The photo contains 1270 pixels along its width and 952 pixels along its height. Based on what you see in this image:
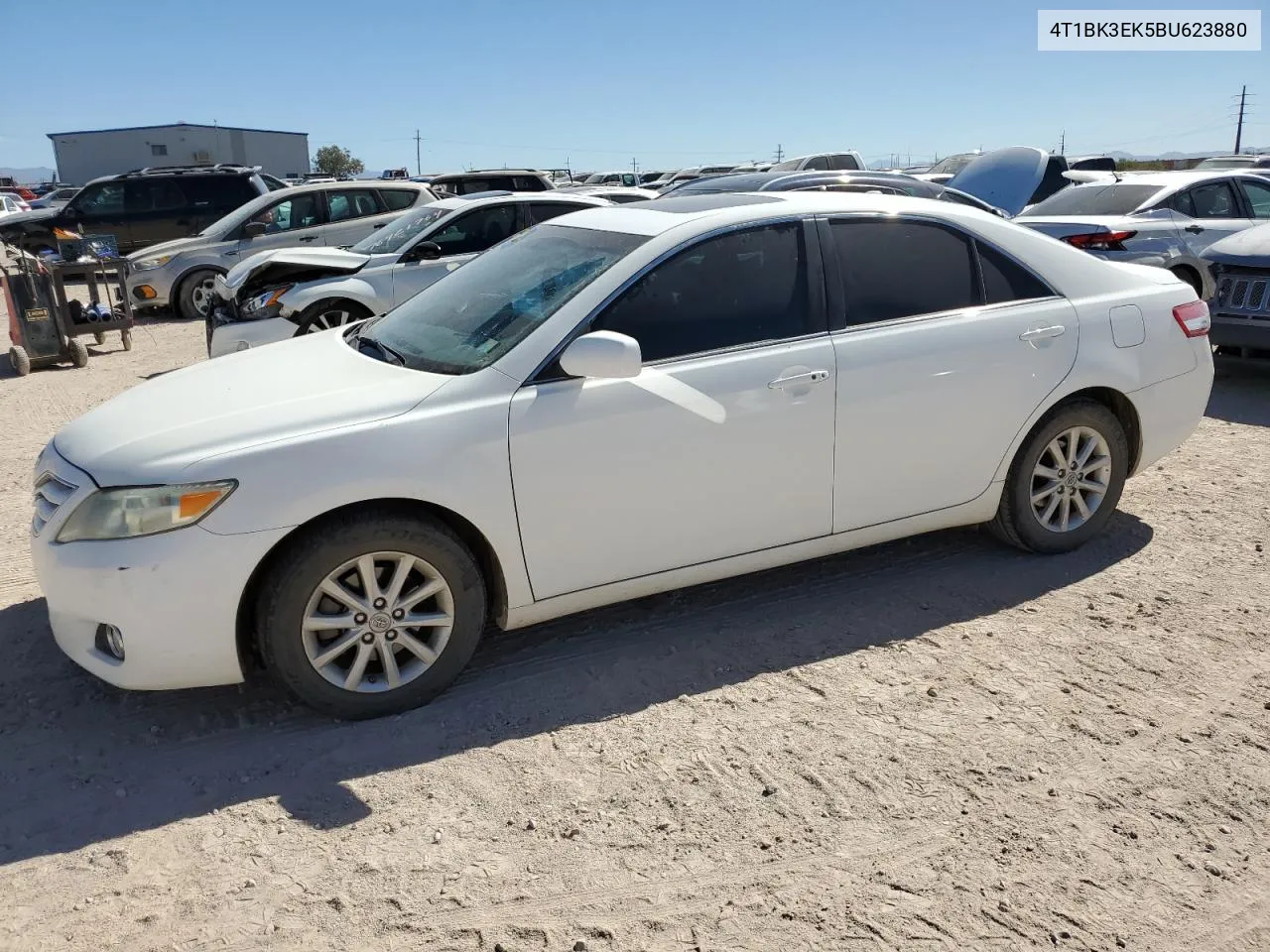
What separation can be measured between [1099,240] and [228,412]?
8017 mm

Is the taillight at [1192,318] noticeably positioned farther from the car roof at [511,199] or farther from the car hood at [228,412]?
the car roof at [511,199]

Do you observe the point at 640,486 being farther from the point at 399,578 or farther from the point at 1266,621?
the point at 1266,621

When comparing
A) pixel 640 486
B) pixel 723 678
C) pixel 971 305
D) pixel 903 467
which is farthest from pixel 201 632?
pixel 971 305

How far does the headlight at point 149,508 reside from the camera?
3137 millimetres

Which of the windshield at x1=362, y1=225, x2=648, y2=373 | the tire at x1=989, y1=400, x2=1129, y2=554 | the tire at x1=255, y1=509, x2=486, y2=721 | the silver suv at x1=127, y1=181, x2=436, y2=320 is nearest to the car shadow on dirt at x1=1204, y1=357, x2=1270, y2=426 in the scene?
the tire at x1=989, y1=400, x2=1129, y2=554

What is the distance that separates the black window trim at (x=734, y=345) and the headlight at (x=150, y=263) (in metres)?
11.6

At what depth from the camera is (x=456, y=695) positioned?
11.9 ft

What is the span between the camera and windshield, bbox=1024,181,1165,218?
10078mm

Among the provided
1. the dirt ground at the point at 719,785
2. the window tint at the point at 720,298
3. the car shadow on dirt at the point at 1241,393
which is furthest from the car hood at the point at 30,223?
the car shadow on dirt at the point at 1241,393

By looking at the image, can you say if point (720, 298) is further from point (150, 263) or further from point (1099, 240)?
point (150, 263)

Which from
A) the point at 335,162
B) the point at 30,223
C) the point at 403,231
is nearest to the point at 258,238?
the point at 403,231

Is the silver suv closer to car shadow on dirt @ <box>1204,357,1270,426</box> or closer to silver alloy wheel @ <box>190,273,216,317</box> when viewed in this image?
silver alloy wheel @ <box>190,273,216,317</box>

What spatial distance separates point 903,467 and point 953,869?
71.3 inches

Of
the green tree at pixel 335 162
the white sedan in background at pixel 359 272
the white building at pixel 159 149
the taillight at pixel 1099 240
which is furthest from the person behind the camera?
the green tree at pixel 335 162
